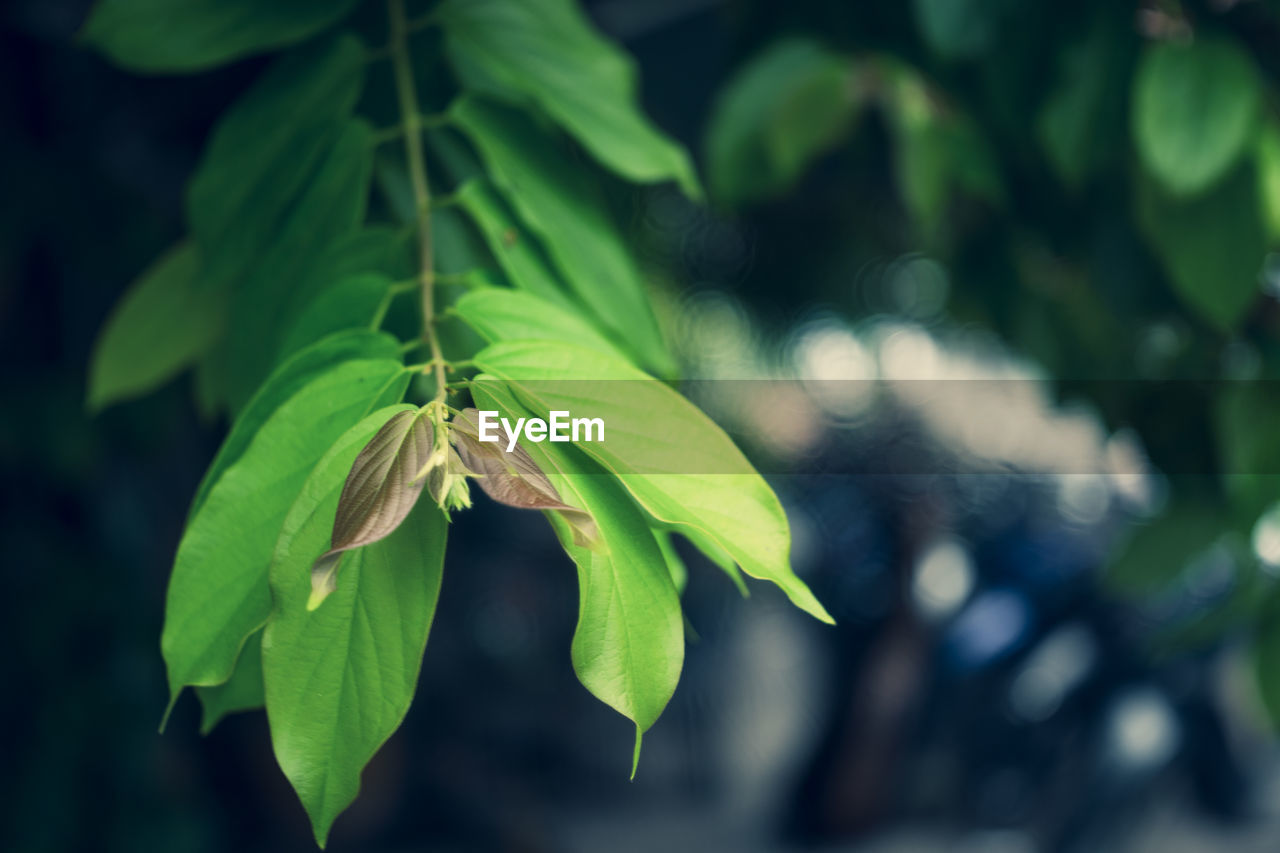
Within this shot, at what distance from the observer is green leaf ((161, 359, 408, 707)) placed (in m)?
0.22

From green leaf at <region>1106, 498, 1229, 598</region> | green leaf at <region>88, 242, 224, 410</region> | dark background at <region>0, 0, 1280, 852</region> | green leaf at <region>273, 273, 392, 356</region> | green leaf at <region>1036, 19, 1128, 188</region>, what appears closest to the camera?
green leaf at <region>273, 273, 392, 356</region>

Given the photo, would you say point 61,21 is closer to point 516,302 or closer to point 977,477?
point 516,302

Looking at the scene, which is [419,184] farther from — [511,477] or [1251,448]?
[1251,448]

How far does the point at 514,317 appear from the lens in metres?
0.27

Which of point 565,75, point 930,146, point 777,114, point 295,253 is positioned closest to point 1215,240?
point 930,146

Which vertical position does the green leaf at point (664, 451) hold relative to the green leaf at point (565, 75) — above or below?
below

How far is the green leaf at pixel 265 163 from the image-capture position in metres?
0.36

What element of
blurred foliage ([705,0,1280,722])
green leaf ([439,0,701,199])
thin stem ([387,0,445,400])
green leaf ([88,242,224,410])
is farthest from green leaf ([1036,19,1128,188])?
green leaf ([88,242,224,410])

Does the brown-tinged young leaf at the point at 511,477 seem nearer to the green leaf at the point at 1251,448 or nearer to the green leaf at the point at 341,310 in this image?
the green leaf at the point at 341,310

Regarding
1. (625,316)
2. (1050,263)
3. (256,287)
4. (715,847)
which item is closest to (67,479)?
(256,287)

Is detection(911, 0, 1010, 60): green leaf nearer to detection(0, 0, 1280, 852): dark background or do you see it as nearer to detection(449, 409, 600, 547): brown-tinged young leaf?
detection(0, 0, 1280, 852): dark background

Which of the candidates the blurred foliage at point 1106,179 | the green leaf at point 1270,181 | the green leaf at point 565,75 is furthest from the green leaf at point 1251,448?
the green leaf at point 565,75

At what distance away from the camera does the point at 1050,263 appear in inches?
32.4

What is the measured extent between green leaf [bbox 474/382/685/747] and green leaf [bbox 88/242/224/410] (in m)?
0.25
